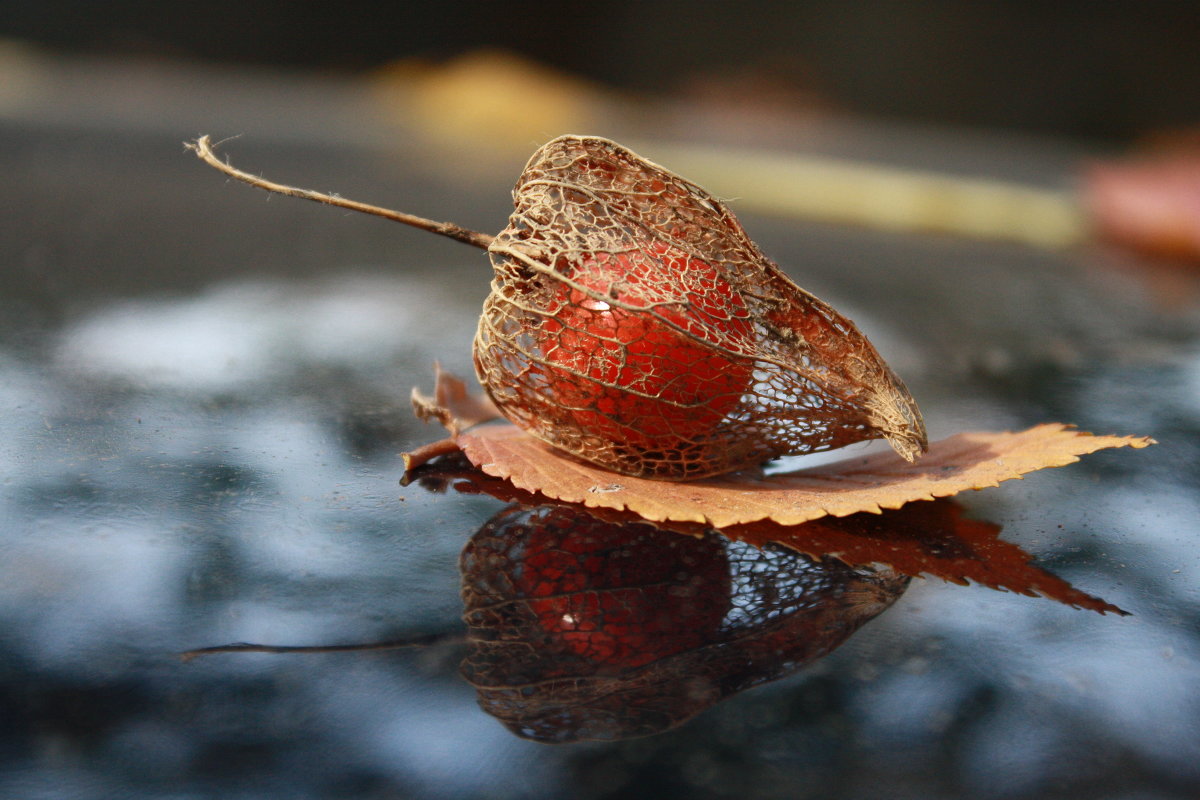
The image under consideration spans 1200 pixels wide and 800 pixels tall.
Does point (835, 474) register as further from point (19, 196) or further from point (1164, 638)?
point (19, 196)

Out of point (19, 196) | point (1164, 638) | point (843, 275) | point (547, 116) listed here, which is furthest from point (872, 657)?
point (547, 116)

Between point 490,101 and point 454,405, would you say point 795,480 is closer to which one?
point 454,405

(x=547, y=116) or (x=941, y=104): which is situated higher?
(x=941, y=104)

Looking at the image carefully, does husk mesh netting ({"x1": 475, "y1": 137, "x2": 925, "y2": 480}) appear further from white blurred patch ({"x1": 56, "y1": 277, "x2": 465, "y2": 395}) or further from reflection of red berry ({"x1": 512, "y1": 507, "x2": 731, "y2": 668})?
white blurred patch ({"x1": 56, "y1": 277, "x2": 465, "y2": 395})

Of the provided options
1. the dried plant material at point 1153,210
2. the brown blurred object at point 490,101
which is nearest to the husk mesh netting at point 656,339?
the dried plant material at point 1153,210

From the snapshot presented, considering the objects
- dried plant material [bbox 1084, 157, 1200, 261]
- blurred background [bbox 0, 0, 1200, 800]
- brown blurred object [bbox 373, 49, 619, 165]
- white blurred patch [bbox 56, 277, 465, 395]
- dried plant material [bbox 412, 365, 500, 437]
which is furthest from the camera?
brown blurred object [bbox 373, 49, 619, 165]

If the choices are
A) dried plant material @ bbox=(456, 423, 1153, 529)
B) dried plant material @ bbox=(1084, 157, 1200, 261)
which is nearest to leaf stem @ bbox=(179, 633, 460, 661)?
dried plant material @ bbox=(456, 423, 1153, 529)
